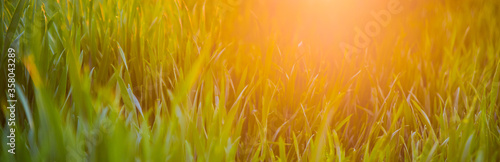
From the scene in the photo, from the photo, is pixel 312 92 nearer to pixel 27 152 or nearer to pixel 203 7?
pixel 203 7

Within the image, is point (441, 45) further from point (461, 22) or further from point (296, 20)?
point (296, 20)

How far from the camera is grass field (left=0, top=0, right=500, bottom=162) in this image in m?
0.49

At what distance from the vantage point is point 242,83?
80cm

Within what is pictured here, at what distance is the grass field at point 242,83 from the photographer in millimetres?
485

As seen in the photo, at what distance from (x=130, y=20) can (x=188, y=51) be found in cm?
15

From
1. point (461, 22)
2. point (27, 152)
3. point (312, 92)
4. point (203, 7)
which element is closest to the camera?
point (27, 152)

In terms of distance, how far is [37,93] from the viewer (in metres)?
0.43

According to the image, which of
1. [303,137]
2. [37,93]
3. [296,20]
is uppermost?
[296,20]

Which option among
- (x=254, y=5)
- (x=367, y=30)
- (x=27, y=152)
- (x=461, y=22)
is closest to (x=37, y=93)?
(x=27, y=152)

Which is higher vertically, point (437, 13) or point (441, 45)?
point (437, 13)

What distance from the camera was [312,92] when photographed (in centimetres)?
88

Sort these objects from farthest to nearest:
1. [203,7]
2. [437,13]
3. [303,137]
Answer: [437,13] → [203,7] → [303,137]

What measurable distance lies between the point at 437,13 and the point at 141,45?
4.08 feet

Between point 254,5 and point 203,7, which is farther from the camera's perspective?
point 254,5
